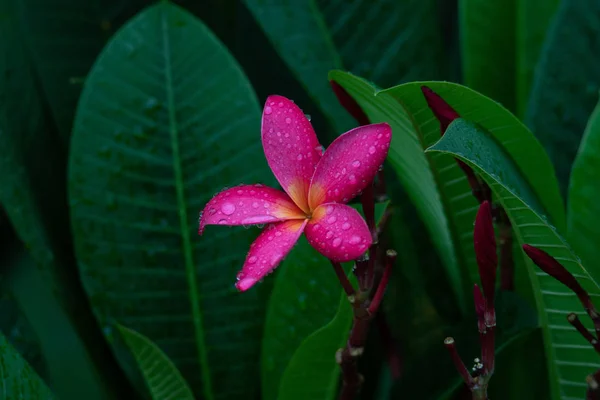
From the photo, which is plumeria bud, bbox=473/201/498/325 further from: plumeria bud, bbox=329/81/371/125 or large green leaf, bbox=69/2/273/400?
large green leaf, bbox=69/2/273/400

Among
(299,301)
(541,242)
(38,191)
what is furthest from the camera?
(38,191)

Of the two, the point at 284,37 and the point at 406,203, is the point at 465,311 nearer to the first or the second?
the point at 406,203

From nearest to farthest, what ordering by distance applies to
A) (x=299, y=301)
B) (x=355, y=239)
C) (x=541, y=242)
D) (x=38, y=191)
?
(x=355, y=239) → (x=541, y=242) → (x=299, y=301) → (x=38, y=191)

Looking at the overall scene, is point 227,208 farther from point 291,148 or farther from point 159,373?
point 159,373

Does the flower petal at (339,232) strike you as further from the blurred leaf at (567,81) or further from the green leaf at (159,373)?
the blurred leaf at (567,81)

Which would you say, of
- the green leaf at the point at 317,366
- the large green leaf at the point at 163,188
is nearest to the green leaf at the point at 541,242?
the green leaf at the point at 317,366

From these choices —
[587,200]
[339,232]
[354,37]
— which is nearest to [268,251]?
[339,232]
